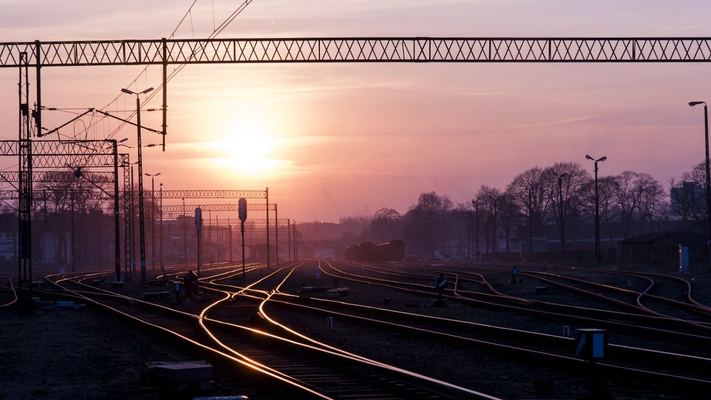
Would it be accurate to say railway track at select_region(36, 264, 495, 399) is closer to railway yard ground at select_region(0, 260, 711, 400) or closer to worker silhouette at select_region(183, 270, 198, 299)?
railway yard ground at select_region(0, 260, 711, 400)

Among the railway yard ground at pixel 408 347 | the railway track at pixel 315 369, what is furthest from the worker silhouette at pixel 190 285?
the railway track at pixel 315 369

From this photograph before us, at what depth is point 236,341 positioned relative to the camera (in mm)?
18656

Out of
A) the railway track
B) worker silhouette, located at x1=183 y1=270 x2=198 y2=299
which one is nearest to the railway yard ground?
the railway track

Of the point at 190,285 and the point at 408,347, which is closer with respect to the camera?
the point at 408,347

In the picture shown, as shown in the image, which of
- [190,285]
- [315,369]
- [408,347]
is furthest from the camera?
[190,285]

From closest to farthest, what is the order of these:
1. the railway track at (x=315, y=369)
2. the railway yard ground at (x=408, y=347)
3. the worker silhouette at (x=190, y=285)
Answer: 1. the railway track at (x=315, y=369)
2. the railway yard ground at (x=408, y=347)
3. the worker silhouette at (x=190, y=285)

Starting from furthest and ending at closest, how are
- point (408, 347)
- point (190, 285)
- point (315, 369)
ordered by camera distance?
point (190, 285), point (408, 347), point (315, 369)

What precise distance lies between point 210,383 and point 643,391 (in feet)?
18.1

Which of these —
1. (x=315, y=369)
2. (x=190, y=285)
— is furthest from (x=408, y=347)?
(x=190, y=285)

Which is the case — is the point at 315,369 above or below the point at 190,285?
below

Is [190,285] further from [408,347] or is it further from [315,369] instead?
[315,369]

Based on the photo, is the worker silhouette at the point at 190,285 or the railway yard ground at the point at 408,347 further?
the worker silhouette at the point at 190,285

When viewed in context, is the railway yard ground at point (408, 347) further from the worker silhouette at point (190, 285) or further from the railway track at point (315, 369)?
the worker silhouette at point (190, 285)

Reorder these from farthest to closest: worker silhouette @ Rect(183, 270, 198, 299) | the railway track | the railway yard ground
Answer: worker silhouette @ Rect(183, 270, 198, 299) < the railway yard ground < the railway track
